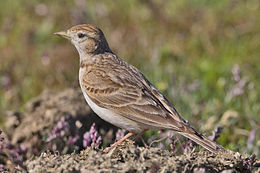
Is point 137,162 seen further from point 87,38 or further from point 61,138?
point 87,38

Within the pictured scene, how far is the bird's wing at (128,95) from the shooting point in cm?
464

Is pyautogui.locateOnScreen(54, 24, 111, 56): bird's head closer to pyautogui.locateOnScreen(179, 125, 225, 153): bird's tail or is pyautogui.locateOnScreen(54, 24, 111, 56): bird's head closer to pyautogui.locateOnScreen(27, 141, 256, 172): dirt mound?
pyautogui.locateOnScreen(179, 125, 225, 153): bird's tail

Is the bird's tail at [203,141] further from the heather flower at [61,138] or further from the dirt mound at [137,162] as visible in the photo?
the heather flower at [61,138]

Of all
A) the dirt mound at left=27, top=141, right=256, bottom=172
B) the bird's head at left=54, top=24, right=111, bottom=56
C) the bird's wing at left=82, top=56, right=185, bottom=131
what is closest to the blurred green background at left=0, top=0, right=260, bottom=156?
the bird's head at left=54, top=24, right=111, bottom=56

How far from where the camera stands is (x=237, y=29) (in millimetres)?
9344

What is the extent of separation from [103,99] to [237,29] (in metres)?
5.11

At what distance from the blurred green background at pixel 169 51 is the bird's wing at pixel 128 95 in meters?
1.25

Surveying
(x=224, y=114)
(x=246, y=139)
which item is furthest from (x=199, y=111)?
(x=246, y=139)

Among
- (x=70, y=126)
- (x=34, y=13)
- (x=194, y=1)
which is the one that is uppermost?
(x=194, y=1)

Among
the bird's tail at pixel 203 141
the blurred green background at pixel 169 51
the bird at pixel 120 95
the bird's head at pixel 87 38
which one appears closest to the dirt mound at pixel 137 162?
the bird's tail at pixel 203 141

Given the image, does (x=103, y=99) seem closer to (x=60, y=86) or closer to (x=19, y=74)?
(x=60, y=86)

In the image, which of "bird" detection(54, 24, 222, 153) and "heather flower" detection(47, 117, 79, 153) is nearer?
"bird" detection(54, 24, 222, 153)

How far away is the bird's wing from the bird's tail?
99 millimetres

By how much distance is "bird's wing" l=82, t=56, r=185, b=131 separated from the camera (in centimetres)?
464
